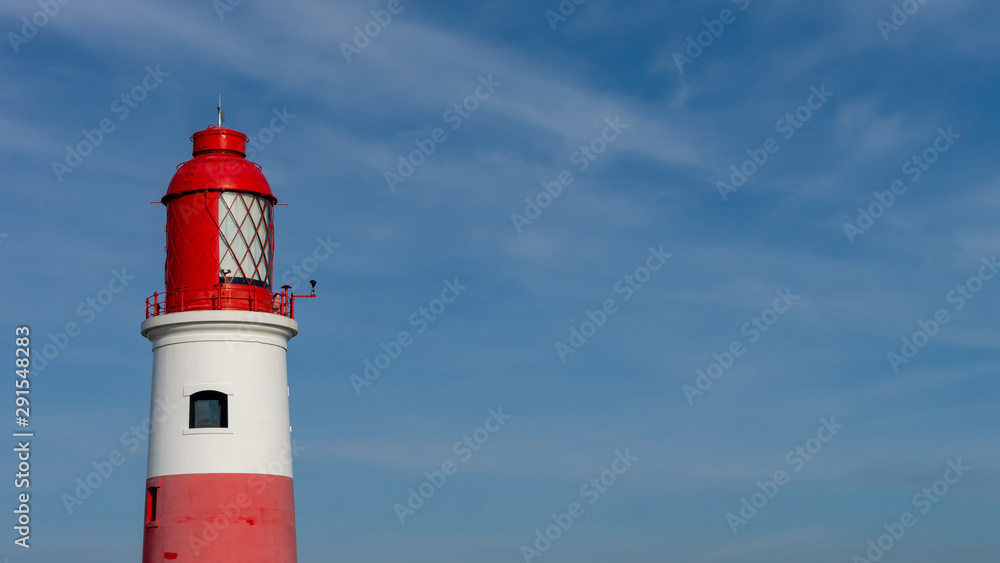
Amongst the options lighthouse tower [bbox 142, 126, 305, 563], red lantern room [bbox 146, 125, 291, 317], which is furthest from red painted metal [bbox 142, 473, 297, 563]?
red lantern room [bbox 146, 125, 291, 317]

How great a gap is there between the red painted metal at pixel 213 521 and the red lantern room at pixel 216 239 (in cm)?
452

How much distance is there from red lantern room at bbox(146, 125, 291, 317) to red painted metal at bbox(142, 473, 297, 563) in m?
4.52

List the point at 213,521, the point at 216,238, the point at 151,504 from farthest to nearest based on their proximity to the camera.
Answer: the point at 216,238 < the point at 151,504 < the point at 213,521

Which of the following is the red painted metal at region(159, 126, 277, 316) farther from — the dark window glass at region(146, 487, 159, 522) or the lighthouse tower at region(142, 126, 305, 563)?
the dark window glass at region(146, 487, 159, 522)

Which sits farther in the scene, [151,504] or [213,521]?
[151,504]

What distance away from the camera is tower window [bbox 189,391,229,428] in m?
36.1

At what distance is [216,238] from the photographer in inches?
1433

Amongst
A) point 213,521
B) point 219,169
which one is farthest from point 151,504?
point 219,169

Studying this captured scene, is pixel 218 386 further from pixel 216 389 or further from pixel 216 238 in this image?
pixel 216 238

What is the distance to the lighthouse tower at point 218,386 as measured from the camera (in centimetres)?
3550

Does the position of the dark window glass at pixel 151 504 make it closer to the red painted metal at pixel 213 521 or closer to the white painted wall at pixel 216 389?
the red painted metal at pixel 213 521

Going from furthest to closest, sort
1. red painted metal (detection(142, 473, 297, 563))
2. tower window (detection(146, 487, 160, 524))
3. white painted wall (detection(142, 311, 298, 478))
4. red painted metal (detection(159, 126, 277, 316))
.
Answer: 1. red painted metal (detection(159, 126, 277, 316))
2. tower window (detection(146, 487, 160, 524))
3. white painted wall (detection(142, 311, 298, 478))
4. red painted metal (detection(142, 473, 297, 563))

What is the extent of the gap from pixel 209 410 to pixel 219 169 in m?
6.31

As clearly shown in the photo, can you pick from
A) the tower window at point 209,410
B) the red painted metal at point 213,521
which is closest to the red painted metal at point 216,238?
the tower window at point 209,410
